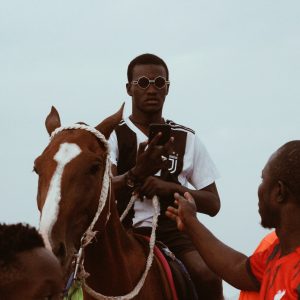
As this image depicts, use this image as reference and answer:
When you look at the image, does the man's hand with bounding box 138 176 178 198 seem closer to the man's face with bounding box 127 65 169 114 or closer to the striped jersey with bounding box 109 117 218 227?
the striped jersey with bounding box 109 117 218 227

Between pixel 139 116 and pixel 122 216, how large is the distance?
1.04 m

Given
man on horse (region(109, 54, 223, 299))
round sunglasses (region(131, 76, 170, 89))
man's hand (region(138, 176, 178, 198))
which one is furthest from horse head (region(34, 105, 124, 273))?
round sunglasses (region(131, 76, 170, 89))

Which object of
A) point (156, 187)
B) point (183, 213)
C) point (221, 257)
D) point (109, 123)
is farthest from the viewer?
point (156, 187)

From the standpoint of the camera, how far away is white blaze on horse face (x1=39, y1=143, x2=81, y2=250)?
5.06 meters

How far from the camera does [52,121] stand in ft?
20.7

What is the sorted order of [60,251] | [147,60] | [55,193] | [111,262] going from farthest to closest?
[147,60]
[111,262]
[55,193]
[60,251]

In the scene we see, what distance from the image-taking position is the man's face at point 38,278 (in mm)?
2580

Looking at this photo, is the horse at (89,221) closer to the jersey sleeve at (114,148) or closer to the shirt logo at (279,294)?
the jersey sleeve at (114,148)

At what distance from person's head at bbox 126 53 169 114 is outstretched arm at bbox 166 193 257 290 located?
8.08ft

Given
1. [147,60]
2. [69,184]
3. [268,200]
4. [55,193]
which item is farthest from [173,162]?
[268,200]

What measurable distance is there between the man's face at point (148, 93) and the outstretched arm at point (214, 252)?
2.44 meters

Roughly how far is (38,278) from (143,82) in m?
4.79

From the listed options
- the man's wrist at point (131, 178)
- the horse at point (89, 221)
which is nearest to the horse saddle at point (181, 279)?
the horse at point (89, 221)

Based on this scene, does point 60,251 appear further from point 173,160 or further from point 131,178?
point 173,160
